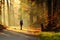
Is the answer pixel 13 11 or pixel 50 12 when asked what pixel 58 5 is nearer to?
pixel 50 12

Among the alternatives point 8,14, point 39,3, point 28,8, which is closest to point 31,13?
point 28,8

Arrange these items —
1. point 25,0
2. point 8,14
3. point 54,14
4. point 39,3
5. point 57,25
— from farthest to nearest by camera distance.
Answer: point 8,14
point 25,0
point 39,3
point 54,14
point 57,25

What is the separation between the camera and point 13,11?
2219 inches

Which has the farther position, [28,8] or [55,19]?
[28,8]

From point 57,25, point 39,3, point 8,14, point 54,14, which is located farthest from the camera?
point 8,14

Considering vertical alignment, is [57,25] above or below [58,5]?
below

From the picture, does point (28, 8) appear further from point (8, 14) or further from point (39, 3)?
point (8, 14)

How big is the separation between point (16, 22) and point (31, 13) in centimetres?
1526

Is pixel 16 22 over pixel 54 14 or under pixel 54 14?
under

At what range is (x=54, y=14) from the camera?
28266 millimetres

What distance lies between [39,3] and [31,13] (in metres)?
8.22

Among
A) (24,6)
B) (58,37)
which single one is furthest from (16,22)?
(58,37)

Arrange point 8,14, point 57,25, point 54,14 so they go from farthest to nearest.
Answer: point 8,14
point 54,14
point 57,25

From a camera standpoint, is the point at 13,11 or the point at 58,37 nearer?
the point at 58,37
